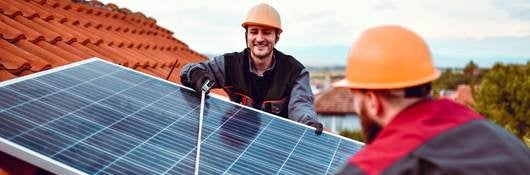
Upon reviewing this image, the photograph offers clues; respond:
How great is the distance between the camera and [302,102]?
4.96m

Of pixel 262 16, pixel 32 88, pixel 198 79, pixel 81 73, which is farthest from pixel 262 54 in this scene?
pixel 32 88

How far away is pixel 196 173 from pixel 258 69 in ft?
8.23

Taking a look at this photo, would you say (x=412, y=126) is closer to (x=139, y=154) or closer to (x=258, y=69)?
(x=139, y=154)

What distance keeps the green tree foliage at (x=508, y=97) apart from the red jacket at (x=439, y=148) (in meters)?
27.9

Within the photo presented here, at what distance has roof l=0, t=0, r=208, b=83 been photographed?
4840 millimetres

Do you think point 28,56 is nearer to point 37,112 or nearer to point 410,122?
point 37,112

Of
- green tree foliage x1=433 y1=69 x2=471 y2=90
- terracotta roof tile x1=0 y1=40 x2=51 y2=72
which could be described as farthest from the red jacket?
green tree foliage x1=433 y1=69 x2=471 y2=90

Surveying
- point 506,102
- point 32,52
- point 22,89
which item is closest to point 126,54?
point 32,52

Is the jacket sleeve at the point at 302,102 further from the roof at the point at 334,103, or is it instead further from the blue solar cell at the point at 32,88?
the roof at the point at 334,103

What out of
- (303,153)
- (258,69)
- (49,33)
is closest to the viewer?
(303,153)

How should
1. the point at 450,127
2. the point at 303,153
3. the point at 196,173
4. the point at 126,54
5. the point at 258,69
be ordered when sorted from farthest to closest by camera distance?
1. the point at 126,54
2. the point at 258,69
3. the point at 303,153
4. the point at 196,173
5. the point at 450,127

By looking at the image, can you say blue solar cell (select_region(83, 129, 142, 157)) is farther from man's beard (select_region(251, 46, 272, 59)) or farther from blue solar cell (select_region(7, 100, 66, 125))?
man's beard (select_region(251, 46, 272, 59))

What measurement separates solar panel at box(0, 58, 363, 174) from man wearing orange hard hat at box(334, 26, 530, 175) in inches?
37.7

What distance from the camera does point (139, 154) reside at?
9.95 ft
